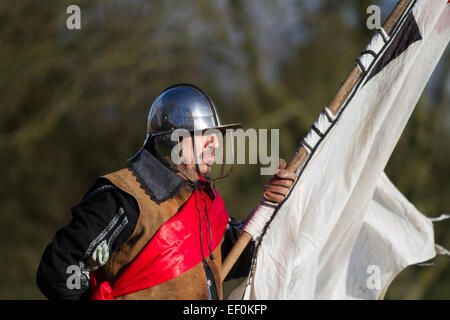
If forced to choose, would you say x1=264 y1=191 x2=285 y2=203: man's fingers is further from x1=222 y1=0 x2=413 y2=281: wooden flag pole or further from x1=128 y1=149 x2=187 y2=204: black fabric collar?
x1=128 y1=149 x2=187 y2=204: black fabric collar

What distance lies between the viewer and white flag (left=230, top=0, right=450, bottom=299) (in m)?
2.83

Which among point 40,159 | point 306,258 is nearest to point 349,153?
point 306,258

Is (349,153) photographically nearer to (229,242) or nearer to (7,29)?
(229,242)

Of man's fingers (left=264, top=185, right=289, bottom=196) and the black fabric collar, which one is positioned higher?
the black fabric collar

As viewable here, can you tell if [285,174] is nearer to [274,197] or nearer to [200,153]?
[274,197]

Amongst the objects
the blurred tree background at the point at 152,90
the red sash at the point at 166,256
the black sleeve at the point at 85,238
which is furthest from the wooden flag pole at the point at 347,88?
the blurred tree background at the point at 152,90

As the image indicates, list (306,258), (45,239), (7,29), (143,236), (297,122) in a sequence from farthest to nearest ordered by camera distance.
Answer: (45,239)
(297,122)
(7,29)
(306,258)
(143,236)

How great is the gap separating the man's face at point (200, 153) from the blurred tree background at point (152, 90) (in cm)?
582

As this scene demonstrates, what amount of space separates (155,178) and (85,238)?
1.44 ft

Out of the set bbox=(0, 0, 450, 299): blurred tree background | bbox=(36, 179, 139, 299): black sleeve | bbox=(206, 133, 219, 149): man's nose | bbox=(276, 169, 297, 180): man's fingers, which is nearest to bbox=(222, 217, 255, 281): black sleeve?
bbox=(276, 169, 297, 180): man's fingers

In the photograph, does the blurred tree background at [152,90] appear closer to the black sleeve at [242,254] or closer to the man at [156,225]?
the black sleeve at [242,254]

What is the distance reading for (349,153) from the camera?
2971 mm

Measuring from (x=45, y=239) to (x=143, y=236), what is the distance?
796cm

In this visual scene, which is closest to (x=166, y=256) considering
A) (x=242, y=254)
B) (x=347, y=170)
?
(x=242, y=254)
